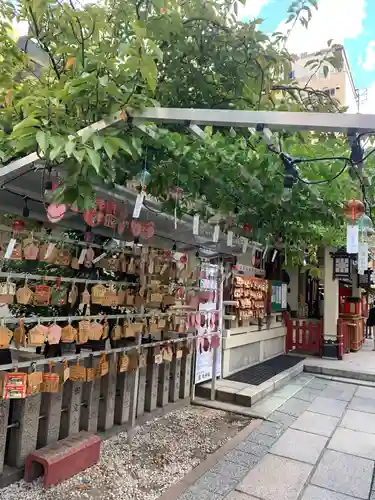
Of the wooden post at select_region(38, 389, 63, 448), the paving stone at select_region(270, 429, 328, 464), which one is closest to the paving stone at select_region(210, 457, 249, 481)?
the paving stone at select_region(270, 429, 328, 464)

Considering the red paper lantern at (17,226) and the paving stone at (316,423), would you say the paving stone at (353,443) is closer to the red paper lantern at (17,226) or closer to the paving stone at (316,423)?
the paving stone at (316,423)

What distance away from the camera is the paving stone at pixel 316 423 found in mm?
5156

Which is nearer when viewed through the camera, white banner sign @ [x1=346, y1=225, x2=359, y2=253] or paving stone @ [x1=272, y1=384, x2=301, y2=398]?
white banner sign @ [x1=346, y1=225, x2=359, y2=253]

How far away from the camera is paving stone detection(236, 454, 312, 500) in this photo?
3.46 metres

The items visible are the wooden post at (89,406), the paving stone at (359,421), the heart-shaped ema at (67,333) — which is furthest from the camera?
the paving stone at (359,421)

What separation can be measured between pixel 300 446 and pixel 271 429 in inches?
22.2

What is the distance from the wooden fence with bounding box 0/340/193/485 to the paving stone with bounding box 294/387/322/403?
7.40 ft

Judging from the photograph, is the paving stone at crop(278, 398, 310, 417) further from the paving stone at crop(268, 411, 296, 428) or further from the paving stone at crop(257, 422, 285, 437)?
the paving stone at crop(257, 422, 285, 437)

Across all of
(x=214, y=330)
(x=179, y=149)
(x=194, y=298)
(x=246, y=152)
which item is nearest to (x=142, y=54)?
(x=179, y=149)

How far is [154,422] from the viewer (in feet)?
16.5

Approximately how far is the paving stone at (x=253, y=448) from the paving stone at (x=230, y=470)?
0.36m

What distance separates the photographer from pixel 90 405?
4.21 meters

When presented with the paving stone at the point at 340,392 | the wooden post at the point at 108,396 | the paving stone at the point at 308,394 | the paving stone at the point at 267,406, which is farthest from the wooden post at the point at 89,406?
the paving stone at the point at 340,392

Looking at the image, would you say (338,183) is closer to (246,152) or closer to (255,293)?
(246,152)
